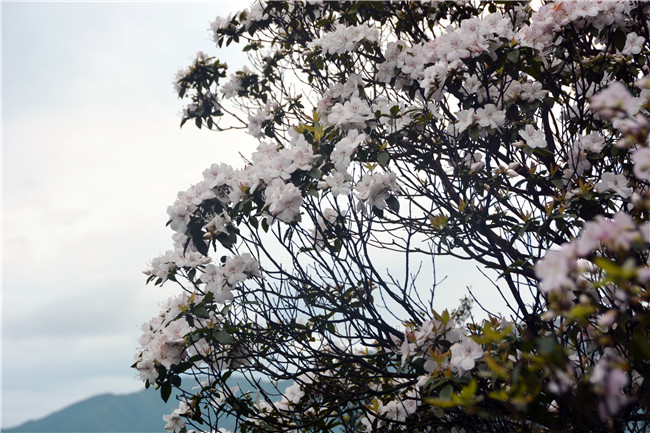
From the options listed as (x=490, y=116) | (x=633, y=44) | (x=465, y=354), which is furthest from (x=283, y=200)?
(x=633, y=44)

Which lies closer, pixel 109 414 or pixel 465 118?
pixel 465 118

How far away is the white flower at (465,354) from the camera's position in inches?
79.1

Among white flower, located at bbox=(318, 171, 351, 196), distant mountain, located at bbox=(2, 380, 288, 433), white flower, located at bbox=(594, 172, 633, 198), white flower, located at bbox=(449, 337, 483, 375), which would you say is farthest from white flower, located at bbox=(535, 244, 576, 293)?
distant mountain, located at bbox=(2, 380, 288, 433)

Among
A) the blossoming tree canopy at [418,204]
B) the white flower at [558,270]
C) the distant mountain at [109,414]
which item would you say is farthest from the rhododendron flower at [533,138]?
the distant mountain at [109,414]

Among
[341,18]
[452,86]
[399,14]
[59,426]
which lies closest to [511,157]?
[452,86]

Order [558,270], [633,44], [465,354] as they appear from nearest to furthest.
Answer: [558,270], [465,354], [633,44]

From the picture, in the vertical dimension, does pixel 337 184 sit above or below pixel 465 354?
above

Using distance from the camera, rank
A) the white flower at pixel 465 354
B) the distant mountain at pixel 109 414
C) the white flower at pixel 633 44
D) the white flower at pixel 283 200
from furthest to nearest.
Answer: the distant mountain at pixel 109 414
the white flower at pixel 633 44
the white flower at pixel 283 200
the white flower at pixel 465 354

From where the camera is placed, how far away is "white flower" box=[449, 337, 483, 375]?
201 cm

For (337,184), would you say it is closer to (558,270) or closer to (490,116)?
(490,116)

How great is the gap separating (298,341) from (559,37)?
2.03 meters

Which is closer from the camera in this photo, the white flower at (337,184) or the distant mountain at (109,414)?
the white flower at (337,184)

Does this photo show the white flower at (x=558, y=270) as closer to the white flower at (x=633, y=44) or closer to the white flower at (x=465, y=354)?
the white flower at (x=465, y=354)

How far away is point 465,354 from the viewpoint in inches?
81.4
